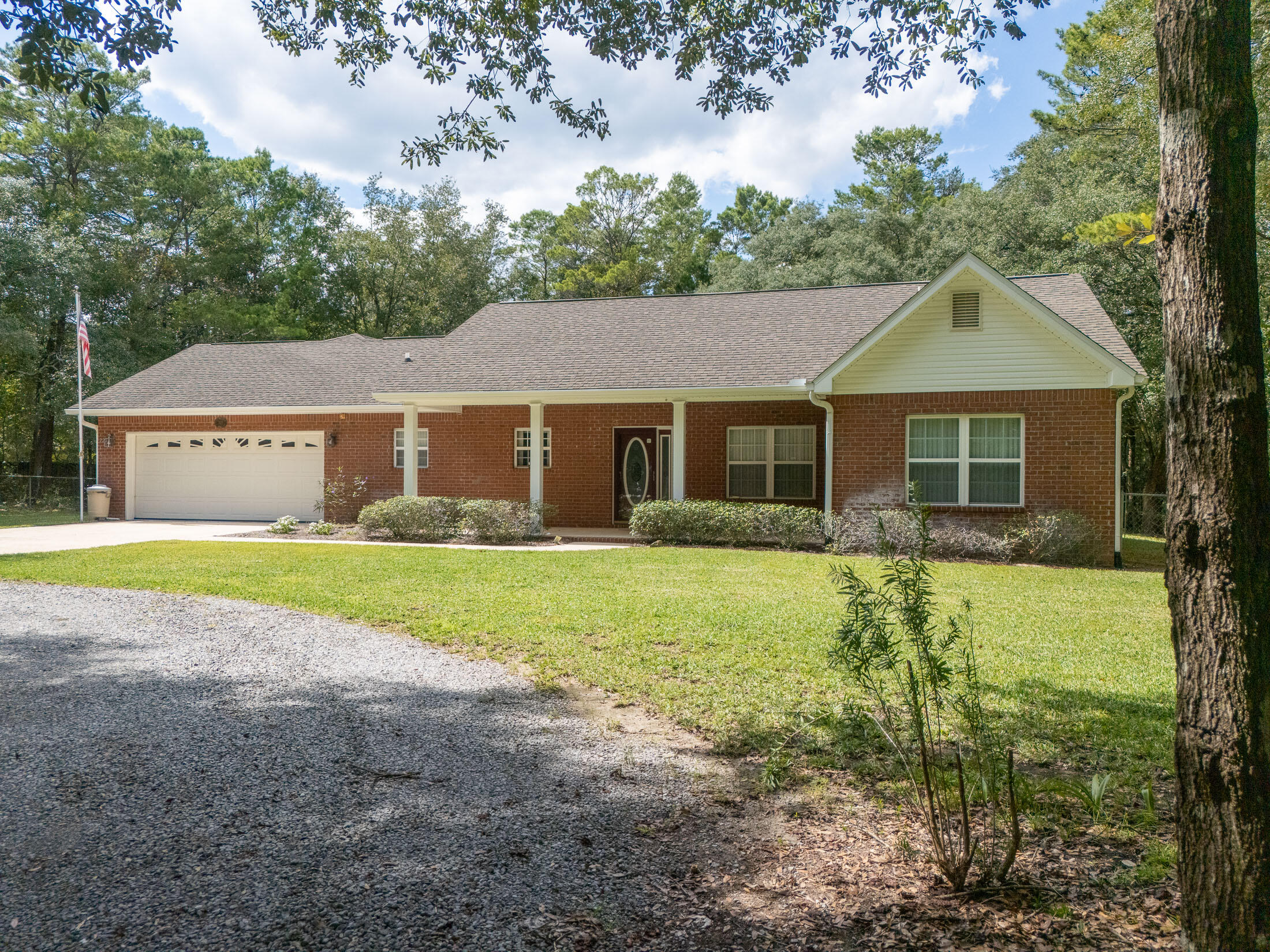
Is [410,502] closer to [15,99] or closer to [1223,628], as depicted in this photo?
[1223,628]

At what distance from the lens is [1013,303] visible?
1362 centimetres

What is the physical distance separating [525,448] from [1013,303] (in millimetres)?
10558

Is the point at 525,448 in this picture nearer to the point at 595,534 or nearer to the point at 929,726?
the point at 595,534

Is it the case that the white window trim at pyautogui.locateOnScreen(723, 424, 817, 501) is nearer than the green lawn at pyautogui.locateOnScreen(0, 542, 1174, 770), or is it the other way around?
the green lawn at pyautogui.locateOnScreen(0, 542, 1174, 770)

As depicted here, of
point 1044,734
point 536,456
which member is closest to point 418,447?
point 536,456

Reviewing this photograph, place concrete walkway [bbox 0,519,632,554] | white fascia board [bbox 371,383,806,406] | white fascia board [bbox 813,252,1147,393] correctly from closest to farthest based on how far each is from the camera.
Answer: white fascia board [bbox 813,252,1147,393] → concrete walkway [bbox 0,519,632,554] → white fascia board [bbox 371,383,806,406]

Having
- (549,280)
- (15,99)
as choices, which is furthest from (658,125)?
(549,280)

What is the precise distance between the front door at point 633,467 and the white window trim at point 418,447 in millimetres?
4827

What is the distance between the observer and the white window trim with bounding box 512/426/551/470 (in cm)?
1892

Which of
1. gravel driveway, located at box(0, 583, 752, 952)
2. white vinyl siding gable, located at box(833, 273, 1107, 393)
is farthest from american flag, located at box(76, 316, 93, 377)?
white vinyl siding gable, located at box(833, 273, 1107, 393)

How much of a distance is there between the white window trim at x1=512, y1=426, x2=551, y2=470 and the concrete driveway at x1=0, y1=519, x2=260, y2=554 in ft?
19.8

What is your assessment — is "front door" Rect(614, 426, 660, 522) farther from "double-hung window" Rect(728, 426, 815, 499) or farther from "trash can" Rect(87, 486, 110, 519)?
"trash can" Rect(87, 486, 110, 519)

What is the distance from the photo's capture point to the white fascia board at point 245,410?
19656 mm

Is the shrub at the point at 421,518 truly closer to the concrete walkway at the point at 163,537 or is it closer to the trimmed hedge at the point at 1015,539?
the concrete walkway at the point at 163,537
